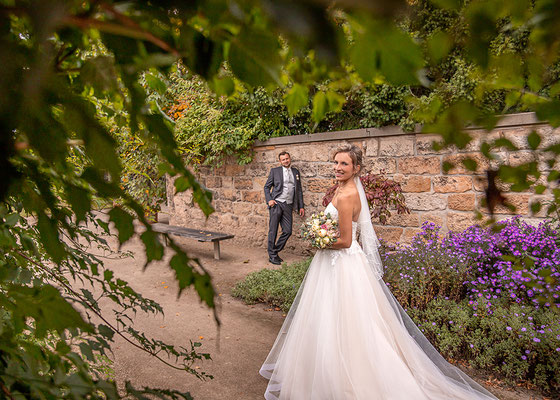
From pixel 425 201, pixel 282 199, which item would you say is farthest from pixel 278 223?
pixel 425 201

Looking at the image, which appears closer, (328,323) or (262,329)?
(328,323)

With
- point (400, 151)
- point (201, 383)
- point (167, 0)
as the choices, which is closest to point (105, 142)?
point (167, 0)

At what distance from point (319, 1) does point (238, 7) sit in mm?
138

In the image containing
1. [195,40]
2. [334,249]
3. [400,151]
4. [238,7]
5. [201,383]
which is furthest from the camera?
[400,151]

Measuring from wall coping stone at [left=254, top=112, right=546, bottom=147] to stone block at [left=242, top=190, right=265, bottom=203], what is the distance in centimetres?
96

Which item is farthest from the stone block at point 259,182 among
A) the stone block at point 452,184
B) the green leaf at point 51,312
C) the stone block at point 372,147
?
the green leaf at point 51,312

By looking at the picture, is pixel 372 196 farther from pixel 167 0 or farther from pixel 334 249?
pixel 167 0

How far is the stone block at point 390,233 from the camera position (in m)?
6.27

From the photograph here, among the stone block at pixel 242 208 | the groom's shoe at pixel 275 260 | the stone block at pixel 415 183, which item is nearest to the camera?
the stone block at pixel 415 183

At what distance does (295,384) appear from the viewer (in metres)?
3.19

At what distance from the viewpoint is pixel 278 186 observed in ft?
24.1

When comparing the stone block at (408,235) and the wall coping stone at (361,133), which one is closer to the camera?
the wall coping stone at (361,133)

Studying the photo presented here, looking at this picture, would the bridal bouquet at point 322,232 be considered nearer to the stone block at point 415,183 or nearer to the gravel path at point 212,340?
the gravel path at point 212,340

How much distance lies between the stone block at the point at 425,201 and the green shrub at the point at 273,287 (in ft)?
5.92
